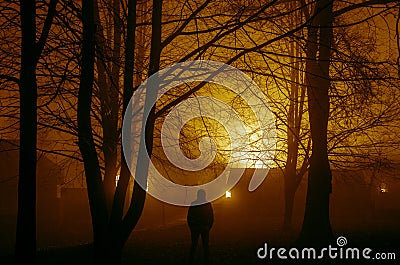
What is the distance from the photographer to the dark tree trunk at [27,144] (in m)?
8.45

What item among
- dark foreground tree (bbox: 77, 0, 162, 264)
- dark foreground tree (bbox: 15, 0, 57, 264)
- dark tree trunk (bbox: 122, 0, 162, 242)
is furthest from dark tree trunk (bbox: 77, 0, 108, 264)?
dark foreground tree (bbox: 15, 0, 57, 264)

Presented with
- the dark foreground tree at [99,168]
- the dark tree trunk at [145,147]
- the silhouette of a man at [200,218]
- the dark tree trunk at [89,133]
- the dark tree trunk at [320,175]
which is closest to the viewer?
the dark tree trunk at [89,133]

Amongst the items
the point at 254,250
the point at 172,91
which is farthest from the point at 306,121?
the point at 172,91

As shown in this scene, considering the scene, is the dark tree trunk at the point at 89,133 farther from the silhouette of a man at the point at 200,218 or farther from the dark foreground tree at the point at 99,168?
the silhouette of a man at the point at 200,218

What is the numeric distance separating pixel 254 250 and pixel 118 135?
442 centimetres

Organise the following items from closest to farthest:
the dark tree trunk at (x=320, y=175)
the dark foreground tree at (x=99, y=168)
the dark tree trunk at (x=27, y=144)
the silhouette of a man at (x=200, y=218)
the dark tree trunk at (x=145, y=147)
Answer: the dark tree trunk at (x=27, y=144) → the dark foreground tree at (x=99, y=168) → the dark tree trunk at (x=145, y=147) → the silhouette of a man at (x=200, y=218) → the dark tree trunk at (x=320, y=175)

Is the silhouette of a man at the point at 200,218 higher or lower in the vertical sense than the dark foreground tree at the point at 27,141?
lower

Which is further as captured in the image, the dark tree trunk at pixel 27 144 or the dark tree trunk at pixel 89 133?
the dark tree trunk at pixel 89 133

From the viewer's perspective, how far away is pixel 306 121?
81.8 ft

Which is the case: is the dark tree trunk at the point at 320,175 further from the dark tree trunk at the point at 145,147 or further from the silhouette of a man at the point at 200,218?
the dark tree trunk at the point at 145,147

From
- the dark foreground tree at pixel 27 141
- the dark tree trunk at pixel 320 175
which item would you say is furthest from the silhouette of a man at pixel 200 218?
the dark foreground tree at pixel 27 141

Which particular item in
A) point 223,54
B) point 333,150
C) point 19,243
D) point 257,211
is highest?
point 223,54

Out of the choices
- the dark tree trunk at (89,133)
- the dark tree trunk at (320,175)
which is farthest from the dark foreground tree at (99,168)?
the dark tree trunk at (320,175)

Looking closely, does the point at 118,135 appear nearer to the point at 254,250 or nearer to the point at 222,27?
the point at 254,250
